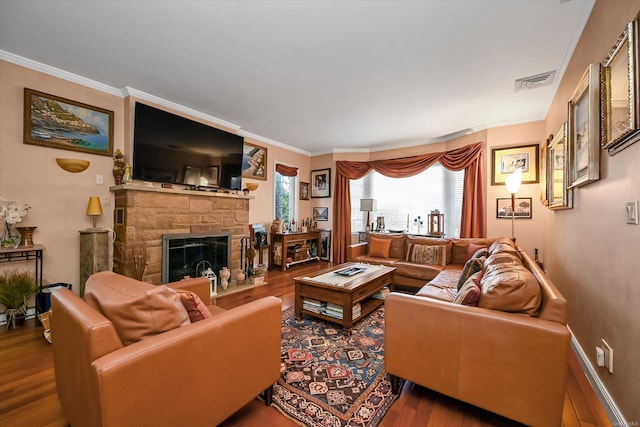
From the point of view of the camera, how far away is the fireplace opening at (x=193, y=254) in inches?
134

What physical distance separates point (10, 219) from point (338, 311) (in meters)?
3.18

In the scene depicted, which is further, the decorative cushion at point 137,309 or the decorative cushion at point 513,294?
the decorative cushion at point 513,294

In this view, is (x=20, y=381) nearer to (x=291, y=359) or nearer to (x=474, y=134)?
(x=291, y=359)

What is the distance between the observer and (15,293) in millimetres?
2453

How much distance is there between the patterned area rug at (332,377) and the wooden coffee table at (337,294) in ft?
0.42

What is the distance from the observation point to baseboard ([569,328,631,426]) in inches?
53.5

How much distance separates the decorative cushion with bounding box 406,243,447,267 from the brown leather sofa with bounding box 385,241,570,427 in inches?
87.1

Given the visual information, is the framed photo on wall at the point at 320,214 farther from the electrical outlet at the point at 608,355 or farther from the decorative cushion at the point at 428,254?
the electrical outlet at the point at 608,355

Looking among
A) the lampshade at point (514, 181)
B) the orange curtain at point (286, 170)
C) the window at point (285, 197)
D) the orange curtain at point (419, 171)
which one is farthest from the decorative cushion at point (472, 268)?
the orange curtain at point (286, 170)

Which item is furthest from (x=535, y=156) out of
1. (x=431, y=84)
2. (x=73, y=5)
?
(x=73, y=5)

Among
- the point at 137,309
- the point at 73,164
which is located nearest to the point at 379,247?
the point at 137,309

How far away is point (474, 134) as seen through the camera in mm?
4488

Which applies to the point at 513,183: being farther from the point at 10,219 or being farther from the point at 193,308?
the point at 10,219

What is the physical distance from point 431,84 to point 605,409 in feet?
9.98
